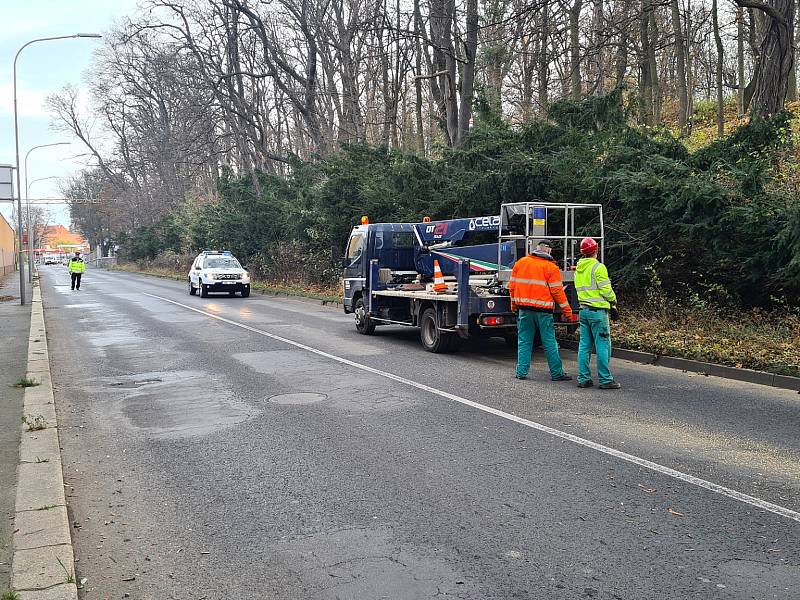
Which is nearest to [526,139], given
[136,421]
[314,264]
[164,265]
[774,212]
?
[774,212]

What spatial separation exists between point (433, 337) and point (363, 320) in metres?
3.24

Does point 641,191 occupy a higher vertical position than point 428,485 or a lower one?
higher

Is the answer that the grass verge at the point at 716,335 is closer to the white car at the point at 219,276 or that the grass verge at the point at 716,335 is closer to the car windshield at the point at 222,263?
the white car at the point at 219,276

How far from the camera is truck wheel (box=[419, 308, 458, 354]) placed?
42.3 feet

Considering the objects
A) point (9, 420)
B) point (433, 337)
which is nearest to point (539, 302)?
point (433, 337)

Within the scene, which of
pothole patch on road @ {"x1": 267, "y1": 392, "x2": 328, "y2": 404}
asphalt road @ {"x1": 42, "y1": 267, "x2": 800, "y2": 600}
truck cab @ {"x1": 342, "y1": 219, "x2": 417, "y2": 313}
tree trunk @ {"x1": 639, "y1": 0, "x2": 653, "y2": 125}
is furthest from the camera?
tree trunk @ {"x1": 639, "y1": 0, "x2": 653, "y2": 125}

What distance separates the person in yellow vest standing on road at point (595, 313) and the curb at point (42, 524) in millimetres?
6051

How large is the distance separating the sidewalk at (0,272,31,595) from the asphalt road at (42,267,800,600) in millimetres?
405

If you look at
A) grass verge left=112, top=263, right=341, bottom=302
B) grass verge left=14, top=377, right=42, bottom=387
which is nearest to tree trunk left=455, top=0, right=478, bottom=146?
grass verge left=112, top=263, right=341, bottom=302

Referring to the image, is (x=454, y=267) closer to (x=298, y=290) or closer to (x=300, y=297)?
(x=300, y=297)

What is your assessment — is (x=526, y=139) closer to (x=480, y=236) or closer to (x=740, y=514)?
(x=480, y=236)

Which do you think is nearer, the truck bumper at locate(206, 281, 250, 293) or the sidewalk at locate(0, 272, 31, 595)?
the sidewalk at locate(0, 272, 31, 595)

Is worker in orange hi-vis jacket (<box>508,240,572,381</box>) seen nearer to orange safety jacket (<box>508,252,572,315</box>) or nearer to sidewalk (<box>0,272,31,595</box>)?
orange safety jacket (<box>508,252,572,315</box>)

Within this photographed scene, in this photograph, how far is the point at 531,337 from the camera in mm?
10398
